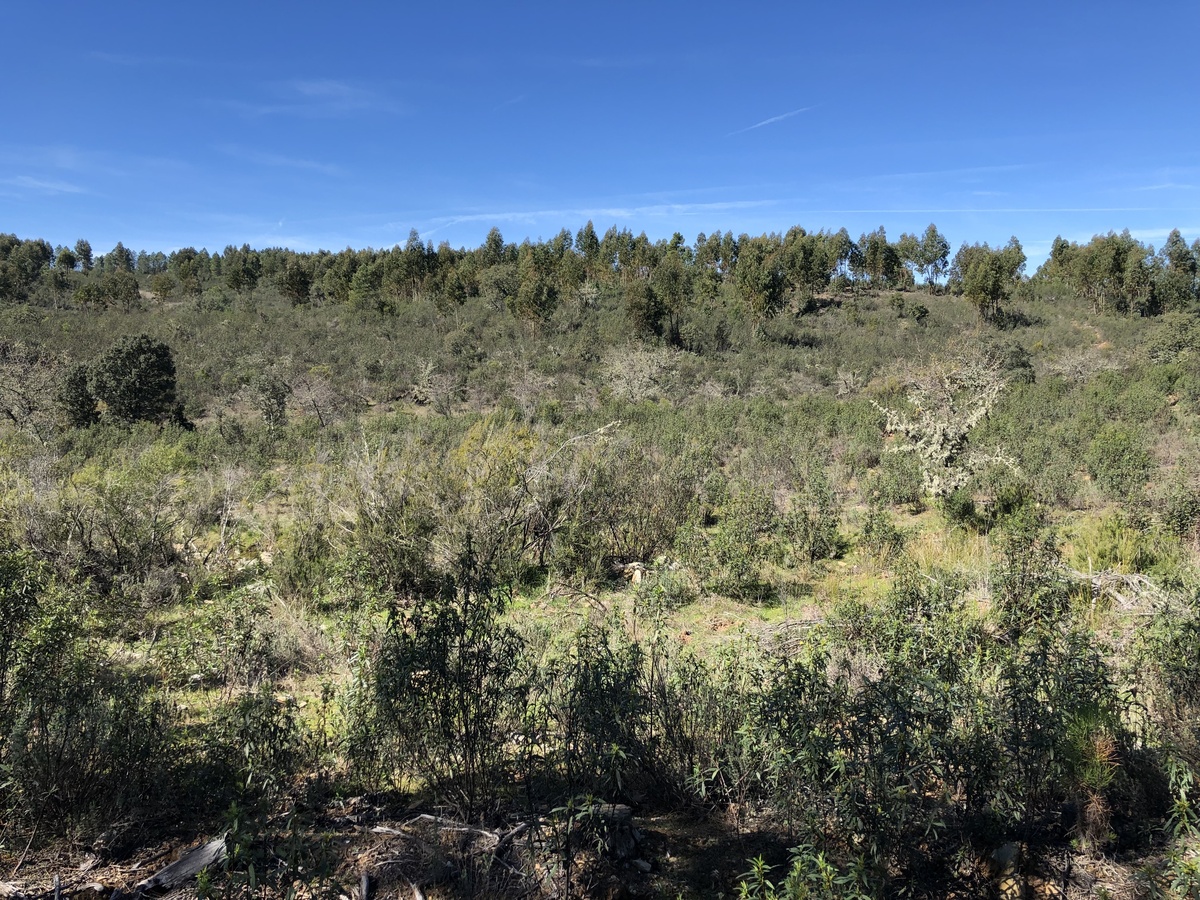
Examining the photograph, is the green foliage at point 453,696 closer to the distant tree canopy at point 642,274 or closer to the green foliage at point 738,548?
the green foliage at point 738,548

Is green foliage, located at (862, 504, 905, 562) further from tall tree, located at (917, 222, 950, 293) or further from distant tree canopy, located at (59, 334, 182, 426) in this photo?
tall tree, located at (917, 222, 950, 293)

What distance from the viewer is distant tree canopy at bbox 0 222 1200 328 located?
36.6 meters

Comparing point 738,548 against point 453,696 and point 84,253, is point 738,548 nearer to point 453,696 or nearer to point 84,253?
point 453,696

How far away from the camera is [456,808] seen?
3.22 meters

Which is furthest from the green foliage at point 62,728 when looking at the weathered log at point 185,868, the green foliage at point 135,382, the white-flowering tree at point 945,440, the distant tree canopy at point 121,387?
the green foliage at point 135,382

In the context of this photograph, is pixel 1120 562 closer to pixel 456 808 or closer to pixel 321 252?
pixel 456 808

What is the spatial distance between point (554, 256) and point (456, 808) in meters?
48.3

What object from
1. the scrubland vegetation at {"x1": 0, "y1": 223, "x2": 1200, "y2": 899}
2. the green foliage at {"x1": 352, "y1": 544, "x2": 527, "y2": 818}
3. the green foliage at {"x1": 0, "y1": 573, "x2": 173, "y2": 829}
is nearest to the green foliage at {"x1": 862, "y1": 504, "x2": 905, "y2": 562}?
the scrubland vegetation at {"x1": 0, "y1": 223, "x2": 1200, "y2": 899}

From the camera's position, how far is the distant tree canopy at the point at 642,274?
1442 inches

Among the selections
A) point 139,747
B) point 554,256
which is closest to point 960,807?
point 139,747

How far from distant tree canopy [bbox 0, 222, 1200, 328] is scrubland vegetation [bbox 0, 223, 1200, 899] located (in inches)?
754

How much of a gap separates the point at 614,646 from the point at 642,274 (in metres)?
49.7

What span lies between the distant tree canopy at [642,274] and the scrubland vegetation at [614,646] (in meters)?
19.1

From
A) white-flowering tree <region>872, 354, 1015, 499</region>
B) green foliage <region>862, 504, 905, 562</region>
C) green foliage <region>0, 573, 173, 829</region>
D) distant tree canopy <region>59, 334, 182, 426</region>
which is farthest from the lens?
distant tree canopy <region>59, 334, 182, 426</region>
